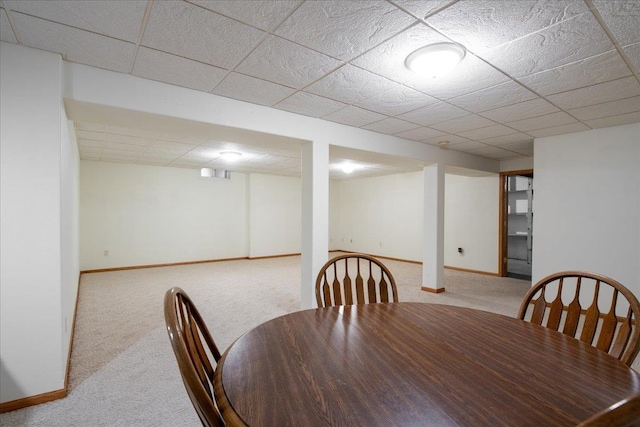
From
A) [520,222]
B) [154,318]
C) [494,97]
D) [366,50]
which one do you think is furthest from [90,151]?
[520,222]

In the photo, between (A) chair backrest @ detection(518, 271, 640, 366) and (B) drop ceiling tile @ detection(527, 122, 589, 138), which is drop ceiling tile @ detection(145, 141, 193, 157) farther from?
(B) drop ceiling tile @ detection(527, 122, 589, 138)

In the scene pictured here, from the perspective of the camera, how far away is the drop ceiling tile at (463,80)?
6.93 ft

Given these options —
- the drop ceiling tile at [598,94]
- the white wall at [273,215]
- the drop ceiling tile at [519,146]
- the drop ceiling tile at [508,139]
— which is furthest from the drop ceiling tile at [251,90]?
the white wall at [273,215]

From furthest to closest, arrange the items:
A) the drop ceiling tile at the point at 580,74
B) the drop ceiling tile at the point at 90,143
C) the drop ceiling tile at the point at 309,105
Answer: the drop ceiling tile at the point at 90,143, the drop ceiling tile at the point at 309,105, the drop ceiling tile at the point at 580,74

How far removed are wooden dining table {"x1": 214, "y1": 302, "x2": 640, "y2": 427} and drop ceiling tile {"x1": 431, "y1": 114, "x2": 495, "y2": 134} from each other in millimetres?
2508

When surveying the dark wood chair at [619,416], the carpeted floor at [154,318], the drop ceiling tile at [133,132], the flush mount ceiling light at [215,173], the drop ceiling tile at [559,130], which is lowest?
the carpeted floor at [154,318]

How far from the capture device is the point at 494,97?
2672 millimetres

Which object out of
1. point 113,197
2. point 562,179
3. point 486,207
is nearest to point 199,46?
point 562,179

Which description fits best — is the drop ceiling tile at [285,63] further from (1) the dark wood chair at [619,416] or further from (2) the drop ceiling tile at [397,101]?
(1) the dark wood chair at [619,416]

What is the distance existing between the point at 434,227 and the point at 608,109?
2.40 meters

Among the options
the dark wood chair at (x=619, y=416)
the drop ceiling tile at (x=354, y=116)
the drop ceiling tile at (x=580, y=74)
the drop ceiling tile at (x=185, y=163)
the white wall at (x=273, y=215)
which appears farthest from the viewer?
the white wall at (x=273, y=215)

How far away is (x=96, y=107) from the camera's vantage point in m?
2.28

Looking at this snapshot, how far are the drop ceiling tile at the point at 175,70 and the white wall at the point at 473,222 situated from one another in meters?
5.68

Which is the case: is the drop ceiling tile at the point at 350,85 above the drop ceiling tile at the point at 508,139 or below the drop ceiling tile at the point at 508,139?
above
